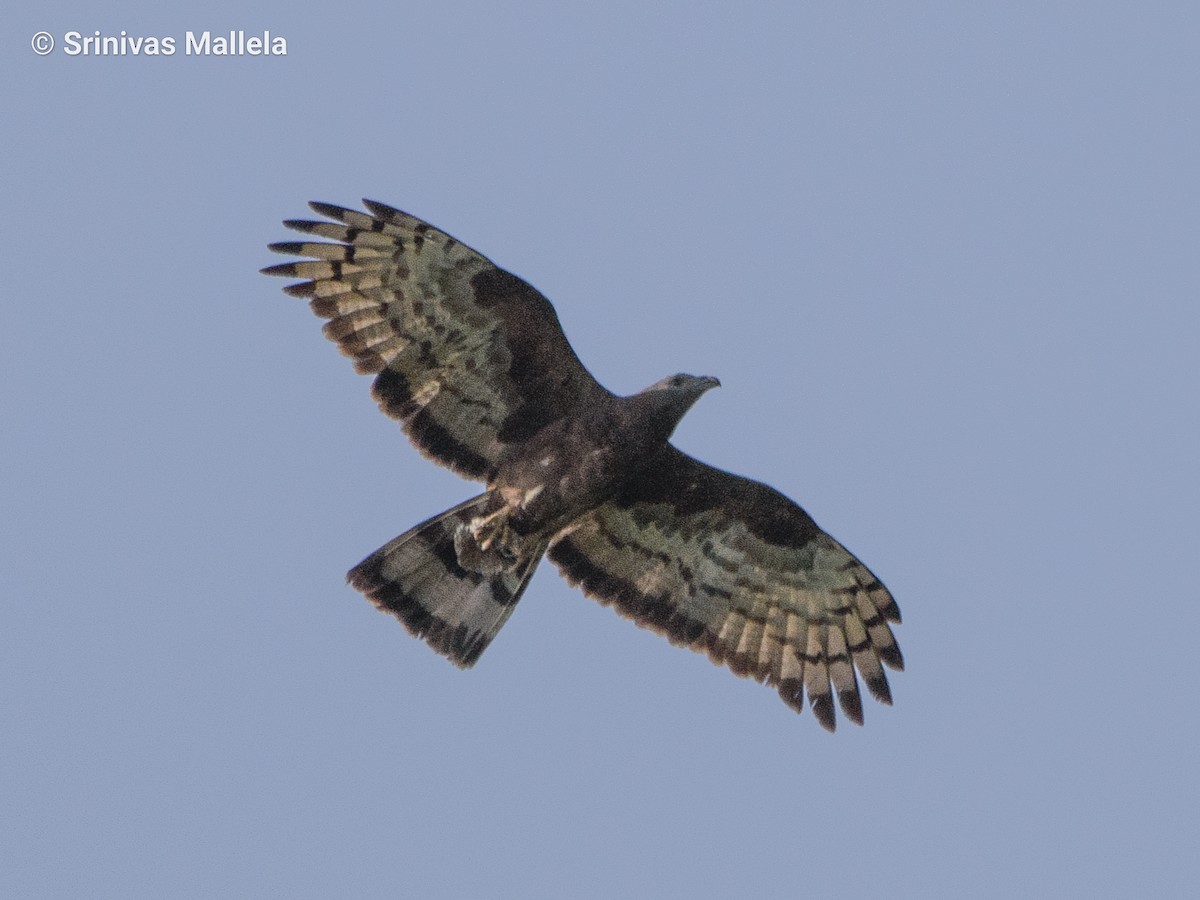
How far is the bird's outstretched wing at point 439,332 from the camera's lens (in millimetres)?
12711

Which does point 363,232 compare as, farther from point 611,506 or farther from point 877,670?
point 877,670

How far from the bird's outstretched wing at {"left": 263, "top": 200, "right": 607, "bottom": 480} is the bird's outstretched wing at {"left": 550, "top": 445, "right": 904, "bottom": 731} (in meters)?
0.88

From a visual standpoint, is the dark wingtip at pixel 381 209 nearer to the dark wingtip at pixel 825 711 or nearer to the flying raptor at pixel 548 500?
the flying raptor at pixel 548 500

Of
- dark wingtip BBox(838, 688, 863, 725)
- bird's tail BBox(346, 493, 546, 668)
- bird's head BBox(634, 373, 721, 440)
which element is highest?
bird's head BBox(634, 373, 721, 440)

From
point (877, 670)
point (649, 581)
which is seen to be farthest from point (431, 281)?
point (877, 670)

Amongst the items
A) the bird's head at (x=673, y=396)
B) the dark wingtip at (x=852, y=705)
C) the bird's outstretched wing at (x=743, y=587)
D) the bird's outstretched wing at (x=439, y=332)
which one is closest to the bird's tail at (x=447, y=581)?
the bird's outstretched wing at (x=439, y=332)

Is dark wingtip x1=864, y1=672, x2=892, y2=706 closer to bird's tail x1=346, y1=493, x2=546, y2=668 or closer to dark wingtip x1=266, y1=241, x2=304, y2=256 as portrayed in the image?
bird's tail x1=346, y1=493, x2=546, y2=668

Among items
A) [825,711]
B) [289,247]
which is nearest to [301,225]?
[289,247]

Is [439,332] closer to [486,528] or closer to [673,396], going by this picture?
[486,528]

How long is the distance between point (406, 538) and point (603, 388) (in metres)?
1.55

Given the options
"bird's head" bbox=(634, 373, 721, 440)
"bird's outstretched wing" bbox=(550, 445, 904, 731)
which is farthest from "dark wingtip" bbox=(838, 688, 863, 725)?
"bird's head" bbox=(634, 373, 721, 440)

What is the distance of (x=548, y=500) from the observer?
12.7 metres

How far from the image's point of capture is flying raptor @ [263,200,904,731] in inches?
501

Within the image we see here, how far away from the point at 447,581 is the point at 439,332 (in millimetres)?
1565
